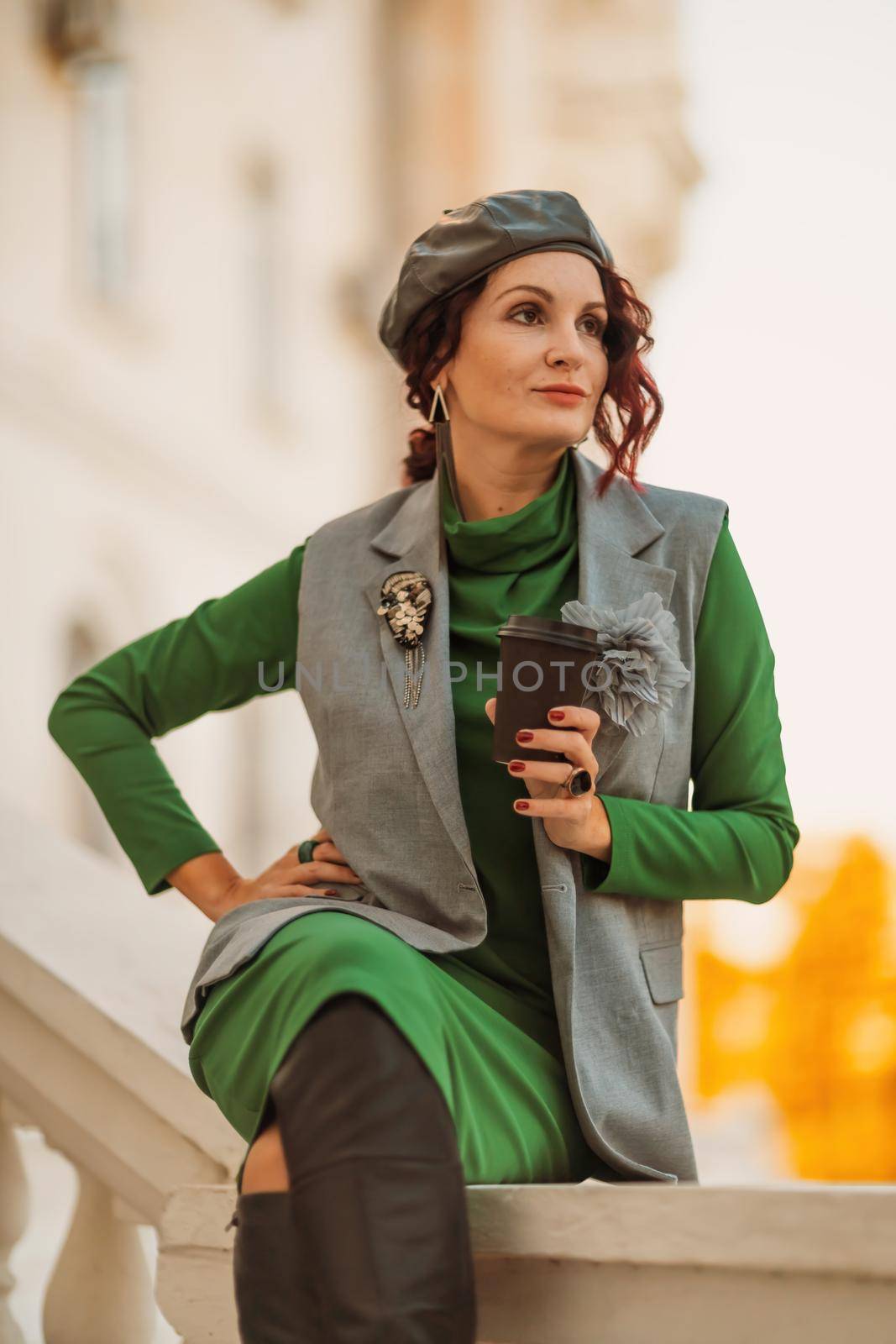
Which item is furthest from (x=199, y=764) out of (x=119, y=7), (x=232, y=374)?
(x=119, y=7)

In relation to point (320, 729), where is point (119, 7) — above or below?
above

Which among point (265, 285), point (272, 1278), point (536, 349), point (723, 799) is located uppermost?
point (265, 285)

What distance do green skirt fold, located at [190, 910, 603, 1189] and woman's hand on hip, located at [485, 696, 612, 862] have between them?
22cm

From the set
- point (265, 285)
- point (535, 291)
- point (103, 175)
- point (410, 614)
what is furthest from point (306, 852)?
point (265, 285)

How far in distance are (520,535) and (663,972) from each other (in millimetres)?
626

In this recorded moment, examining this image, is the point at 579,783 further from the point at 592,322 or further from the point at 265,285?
the point at 265,285

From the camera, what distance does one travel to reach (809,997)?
73.6 ft

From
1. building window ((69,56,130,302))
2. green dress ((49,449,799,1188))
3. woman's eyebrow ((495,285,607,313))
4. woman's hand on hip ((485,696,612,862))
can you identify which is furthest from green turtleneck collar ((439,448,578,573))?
building window ((69,56,130,302))

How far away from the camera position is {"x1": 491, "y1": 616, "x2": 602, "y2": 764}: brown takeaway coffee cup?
185cm

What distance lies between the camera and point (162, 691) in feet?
8.30

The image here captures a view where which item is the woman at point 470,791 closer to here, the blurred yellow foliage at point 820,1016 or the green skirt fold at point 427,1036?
the green skirt fold at point 427,1036

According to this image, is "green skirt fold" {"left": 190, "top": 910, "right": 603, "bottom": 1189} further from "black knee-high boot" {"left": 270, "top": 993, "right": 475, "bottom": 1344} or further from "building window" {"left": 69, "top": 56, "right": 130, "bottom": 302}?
"building window" {"left": 69, "top": 56, "right": 130, "bottom": 302}

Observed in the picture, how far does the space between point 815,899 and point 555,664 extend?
2168 centimetres

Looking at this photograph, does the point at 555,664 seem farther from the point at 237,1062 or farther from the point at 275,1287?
the point at 275,1287
